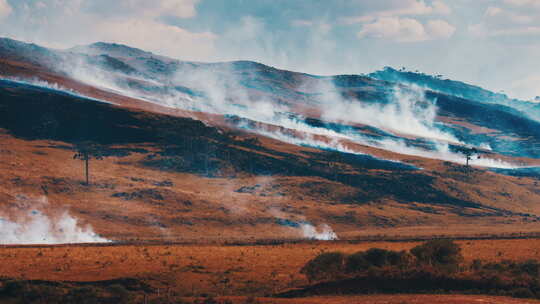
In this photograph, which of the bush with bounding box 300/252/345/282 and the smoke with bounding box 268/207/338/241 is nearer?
the bush with bounding box 300/252/345/282

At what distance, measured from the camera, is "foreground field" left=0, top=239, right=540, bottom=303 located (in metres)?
65.7

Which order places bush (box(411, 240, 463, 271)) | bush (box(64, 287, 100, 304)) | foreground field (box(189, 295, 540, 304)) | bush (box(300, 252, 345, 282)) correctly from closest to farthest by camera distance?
foreground field (box(189, 295, 540, 304)) → bush (box(64, 287, 100, 304)) → bush (box(300, 252, 345, 282)) → bush (box(411, 240, 463, 271))

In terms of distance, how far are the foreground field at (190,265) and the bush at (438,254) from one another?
7.73 metres

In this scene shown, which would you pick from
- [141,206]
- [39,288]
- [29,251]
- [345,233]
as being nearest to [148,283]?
[39,288]

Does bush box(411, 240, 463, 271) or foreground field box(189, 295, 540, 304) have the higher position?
bush box(411, 240, 463, 271)

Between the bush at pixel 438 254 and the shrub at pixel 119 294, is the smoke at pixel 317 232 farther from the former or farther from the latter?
the shrub at pixel 119 294

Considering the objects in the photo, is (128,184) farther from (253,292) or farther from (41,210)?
(253,292)

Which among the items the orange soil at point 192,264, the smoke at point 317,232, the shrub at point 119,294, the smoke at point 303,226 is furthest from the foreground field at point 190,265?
the smoke at point 303,226

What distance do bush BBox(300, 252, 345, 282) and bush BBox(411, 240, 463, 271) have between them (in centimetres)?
921

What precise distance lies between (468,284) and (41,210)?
122 meters

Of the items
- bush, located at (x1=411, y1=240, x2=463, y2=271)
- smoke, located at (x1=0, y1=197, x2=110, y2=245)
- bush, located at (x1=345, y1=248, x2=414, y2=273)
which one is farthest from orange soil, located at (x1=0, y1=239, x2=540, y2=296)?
smoke, located at (x1=0, y1=197, x2=110, y2=245)

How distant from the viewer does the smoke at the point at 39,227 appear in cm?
13100

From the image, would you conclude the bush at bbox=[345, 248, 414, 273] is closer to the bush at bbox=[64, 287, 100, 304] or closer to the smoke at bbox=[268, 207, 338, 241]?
the bush at bbox=[64, 287, 100, 304]

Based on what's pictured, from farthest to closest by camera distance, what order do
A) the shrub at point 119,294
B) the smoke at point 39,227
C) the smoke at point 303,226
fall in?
the smoke at point 303,226, the smoke at point 39,227, the shrub at point 119,294
